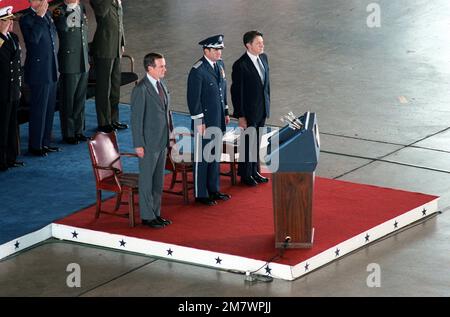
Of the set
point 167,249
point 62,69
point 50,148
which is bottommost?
point 167,249

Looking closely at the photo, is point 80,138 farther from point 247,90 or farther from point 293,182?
point 293,182

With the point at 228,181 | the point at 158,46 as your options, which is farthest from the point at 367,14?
the point at 228,181

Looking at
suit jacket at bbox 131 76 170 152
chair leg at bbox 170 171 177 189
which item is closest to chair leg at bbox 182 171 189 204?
chair leg at bbox 170 171 177 189

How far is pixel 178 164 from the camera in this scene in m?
12.2

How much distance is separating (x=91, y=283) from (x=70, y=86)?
171 inches

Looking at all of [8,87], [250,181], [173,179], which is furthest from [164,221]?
[8,87]

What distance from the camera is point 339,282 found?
10.3m

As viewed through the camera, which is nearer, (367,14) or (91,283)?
(91,283)

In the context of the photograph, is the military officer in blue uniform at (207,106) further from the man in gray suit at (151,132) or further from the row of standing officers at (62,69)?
the row of standing officers at (62,69)

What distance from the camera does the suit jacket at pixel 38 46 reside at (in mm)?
13500

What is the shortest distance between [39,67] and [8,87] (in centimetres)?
64

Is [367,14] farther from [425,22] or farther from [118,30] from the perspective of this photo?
[118,30]

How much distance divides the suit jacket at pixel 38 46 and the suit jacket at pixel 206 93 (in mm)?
2548

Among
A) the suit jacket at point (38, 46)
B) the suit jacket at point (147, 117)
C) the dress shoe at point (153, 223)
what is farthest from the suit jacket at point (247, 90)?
the suit jacket at point (38, 46)
